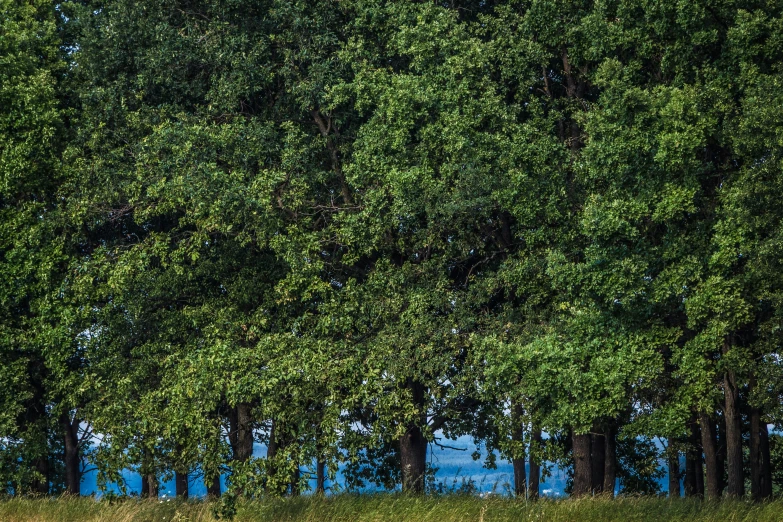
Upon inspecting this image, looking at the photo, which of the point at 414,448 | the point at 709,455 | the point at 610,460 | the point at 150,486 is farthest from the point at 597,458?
the point at 150,486

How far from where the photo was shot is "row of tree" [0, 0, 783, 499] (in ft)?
71.2

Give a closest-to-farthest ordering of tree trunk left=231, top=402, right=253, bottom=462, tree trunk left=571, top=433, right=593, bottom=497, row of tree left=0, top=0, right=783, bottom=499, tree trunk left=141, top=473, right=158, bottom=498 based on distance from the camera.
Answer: row of tree left=0, top=0, right=783, bottom=499 < tree trunk left=571, top=433, right=593, bottom=497 < tree trunk left=231, top=402, right=253, bottom=462 < tree trunk left=141, top=473, right=158, bottom=498

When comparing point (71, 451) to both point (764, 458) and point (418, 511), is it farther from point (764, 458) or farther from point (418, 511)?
point (764, 458)

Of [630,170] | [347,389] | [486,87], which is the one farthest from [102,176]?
[630,170]

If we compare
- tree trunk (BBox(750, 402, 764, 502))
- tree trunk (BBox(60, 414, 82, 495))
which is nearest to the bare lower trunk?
tree trunk (BBox(750, 402, 764, 502))

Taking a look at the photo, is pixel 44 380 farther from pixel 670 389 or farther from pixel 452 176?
pixel 670 389

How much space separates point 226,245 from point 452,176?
7.20 m

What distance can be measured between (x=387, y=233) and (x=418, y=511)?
10.1m

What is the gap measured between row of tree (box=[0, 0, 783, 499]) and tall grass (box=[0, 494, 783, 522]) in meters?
3.86

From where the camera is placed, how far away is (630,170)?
72.9 feet

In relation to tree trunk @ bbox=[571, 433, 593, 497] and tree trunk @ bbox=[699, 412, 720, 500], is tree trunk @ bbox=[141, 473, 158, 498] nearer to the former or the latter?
tree trunk @ bbox=[571, 433, 593, 497]

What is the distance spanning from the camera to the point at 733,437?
78.4 ft

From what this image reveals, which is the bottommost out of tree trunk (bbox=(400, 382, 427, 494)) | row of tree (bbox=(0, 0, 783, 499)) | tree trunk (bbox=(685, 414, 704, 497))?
tree trunk (bbox=(685, 414, 704, 497))

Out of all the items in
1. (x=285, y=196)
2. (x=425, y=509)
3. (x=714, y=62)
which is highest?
(x=714, y=62)
